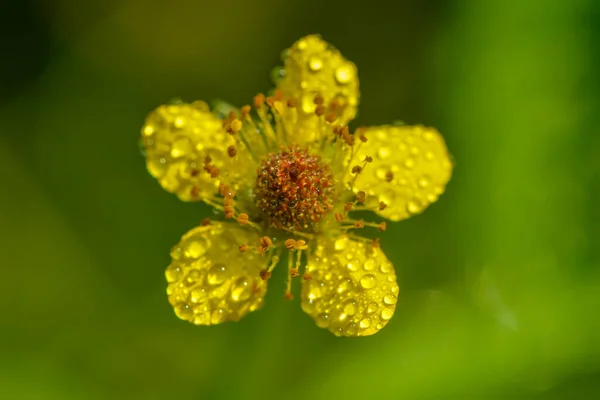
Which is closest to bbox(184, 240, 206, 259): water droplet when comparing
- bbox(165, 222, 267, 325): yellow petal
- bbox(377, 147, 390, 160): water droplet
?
bbox(165, 222, 267, 325): yellow petal

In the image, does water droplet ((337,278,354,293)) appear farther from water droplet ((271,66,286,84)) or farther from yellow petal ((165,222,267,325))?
water droplet ((271,66,286,84))

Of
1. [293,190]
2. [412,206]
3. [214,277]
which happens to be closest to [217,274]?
[214,277]

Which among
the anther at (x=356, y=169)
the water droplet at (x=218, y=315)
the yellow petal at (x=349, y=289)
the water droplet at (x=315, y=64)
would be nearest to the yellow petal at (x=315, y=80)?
the water droplet at (x=315, y=64)

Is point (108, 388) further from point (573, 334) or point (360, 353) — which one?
point (573, 334)

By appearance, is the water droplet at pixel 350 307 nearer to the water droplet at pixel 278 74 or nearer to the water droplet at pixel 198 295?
the water droplet at pixel 198 295

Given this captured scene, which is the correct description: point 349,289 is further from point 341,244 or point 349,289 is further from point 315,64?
point 315,64

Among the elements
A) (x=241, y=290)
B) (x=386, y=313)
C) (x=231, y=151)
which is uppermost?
(x=231, y=151)

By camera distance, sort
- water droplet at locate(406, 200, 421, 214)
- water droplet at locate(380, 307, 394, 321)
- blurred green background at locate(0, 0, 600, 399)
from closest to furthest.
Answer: water droplet at locate(380, 307, 394, 321)
water droplet at locate(406, 200, 421, 214)
blurred green background at locate(0, 0, 600, 399)
